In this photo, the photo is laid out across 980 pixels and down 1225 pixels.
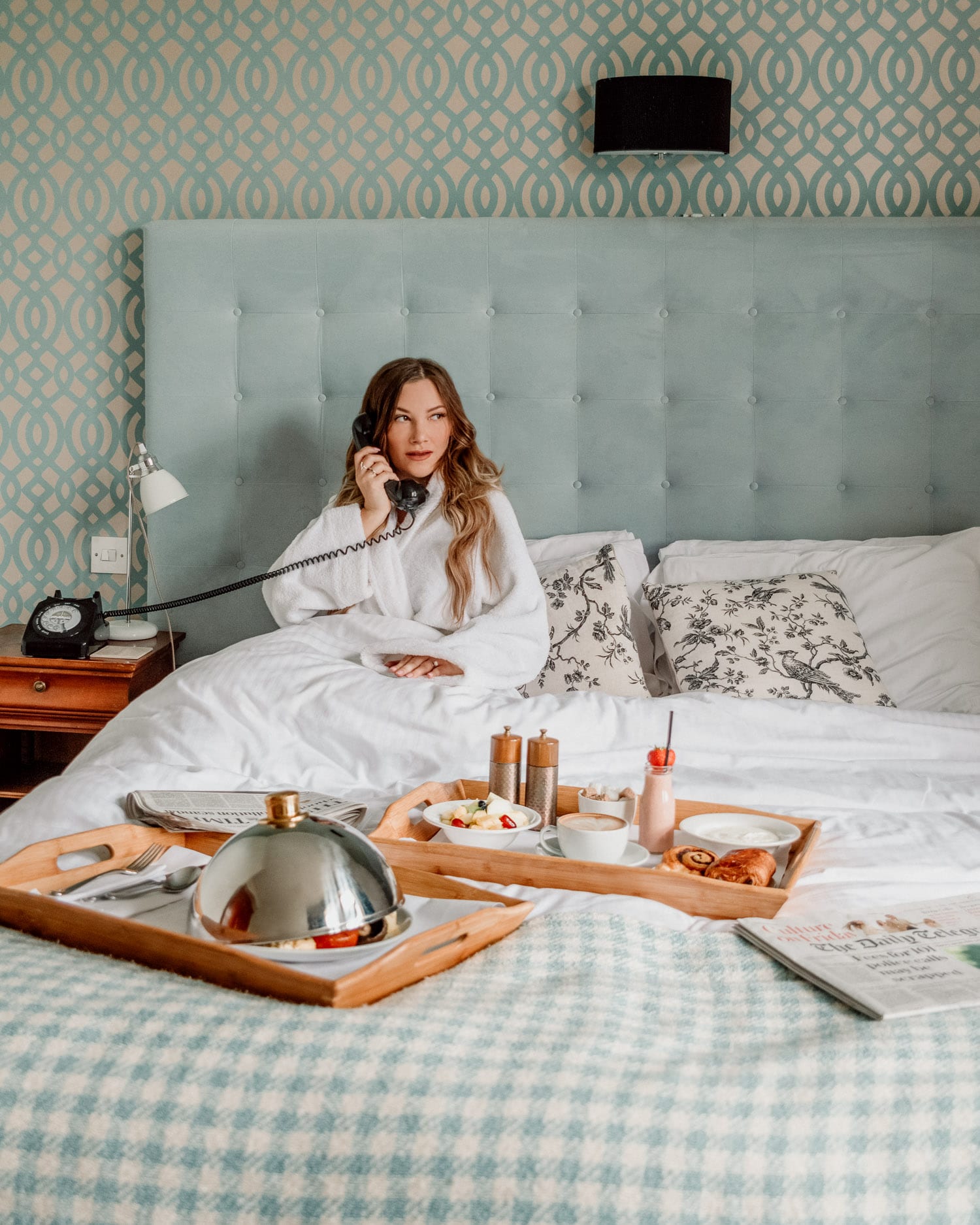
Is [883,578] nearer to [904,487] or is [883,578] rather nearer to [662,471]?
[904,487]

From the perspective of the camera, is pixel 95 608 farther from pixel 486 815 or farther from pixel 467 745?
pixel 486 815

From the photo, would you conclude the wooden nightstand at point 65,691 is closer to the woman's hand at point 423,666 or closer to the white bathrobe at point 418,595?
the white bathrobe at point 418,595

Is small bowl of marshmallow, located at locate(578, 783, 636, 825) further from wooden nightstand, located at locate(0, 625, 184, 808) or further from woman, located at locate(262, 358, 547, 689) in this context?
wooden nightstand, located at locate(0, 625, 184, 808)

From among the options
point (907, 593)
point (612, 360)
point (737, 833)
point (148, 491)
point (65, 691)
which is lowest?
point (65, 691)

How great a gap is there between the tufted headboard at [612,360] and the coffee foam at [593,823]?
1582 millimetres

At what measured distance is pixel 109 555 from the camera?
317cm

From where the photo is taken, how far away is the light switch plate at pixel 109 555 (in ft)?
10.4

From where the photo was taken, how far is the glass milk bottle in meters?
1.50

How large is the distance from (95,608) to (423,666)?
0.99 metres

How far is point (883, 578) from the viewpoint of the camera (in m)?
2.68

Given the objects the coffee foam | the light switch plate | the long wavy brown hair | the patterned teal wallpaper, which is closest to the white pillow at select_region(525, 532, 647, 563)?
the long wavy brown hair

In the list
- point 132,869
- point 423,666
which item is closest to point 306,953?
point 132,869

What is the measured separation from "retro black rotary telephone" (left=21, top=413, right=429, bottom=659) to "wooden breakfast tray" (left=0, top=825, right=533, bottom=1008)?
1.36 m

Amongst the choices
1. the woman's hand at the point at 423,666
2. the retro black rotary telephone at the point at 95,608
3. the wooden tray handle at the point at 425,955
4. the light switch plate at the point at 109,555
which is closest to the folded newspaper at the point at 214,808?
the wooden tray handle at the point at 425,955
